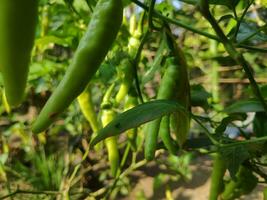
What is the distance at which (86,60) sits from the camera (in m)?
0.46

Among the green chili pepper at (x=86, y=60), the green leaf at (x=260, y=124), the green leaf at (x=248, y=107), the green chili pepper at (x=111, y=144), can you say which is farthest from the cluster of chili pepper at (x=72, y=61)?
the green chili pepper at (x=111, y=144)

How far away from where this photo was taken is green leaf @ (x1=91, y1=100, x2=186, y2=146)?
→ 548mm

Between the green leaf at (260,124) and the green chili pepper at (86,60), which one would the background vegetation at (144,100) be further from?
the green chili pepper at (86,60)

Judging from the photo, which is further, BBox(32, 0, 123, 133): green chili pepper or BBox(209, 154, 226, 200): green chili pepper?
BBox(209, 154, 226, 200): green chili pepper

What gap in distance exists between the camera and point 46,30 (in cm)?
156

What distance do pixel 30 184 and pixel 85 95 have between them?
1.15 meters

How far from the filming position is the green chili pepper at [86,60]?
0.43 metres

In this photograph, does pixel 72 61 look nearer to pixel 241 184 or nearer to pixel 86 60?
pixel 86 60

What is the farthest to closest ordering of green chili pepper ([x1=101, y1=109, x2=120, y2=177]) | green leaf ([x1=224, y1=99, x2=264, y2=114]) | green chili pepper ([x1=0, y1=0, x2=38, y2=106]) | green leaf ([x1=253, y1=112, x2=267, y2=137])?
green chili pepper ([x1=101, y1=109, x2=120, y2=177]) < green leaf ([x1=253, y1=112, x2=267, y2=137]) < green leaf ([x1=224, y1=99, x2=264, y2=114]) < green chili pepper ([x1=0, y1=0, x2=38, y2=106])

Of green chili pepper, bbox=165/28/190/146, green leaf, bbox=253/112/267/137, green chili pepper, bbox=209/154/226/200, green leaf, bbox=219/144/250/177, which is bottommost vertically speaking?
green chili pepper, bbox=209/154/226/200

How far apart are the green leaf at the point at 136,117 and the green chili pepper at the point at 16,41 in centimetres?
16

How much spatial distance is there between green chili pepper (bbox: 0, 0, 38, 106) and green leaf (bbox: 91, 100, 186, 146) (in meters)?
0.16

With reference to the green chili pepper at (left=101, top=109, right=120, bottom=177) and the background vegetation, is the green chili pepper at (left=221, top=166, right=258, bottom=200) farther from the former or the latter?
the green chili pepper at (left=101, top=109, right=120, bottom=177)

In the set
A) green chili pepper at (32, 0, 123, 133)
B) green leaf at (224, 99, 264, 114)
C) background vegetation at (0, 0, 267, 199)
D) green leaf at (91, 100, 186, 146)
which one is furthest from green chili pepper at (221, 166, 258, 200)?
green chili pepper at (32, 0, 123, 133)
